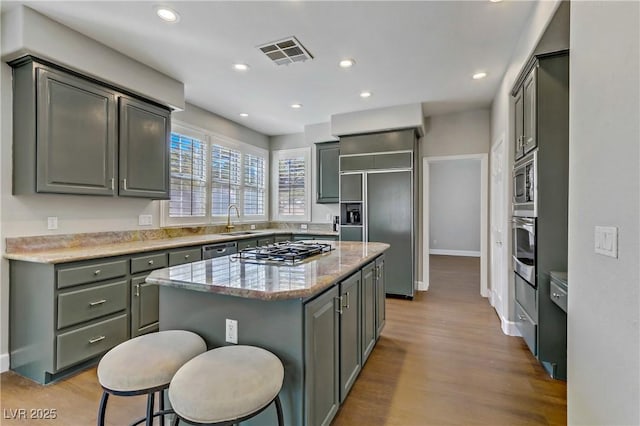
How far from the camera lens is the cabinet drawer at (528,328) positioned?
226 cm

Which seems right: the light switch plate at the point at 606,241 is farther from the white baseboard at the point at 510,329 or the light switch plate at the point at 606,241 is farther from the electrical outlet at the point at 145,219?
the electrical outlet at the point at 145,219

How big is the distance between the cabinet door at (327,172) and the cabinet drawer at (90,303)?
340 cm

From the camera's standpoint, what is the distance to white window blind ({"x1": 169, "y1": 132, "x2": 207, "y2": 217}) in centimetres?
398

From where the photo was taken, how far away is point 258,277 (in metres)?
1.61

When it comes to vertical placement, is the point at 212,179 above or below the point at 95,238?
above

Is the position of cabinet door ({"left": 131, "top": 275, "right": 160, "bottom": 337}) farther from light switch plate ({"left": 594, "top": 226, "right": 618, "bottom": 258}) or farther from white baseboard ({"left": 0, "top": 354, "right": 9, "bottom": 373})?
light switch plate ({"left": 594, "top": 226, "right": 618, "bottom": 258})

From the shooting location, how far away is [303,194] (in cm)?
579

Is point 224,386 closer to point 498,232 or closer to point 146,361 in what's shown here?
point 146,361

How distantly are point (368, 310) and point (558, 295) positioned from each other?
1.30 meters

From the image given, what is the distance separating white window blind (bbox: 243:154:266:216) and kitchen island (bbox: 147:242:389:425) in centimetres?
347

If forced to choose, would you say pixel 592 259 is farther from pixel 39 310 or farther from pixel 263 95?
pixel 263 95

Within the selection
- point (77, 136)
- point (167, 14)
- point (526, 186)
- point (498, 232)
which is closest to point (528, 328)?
point (526, 186)

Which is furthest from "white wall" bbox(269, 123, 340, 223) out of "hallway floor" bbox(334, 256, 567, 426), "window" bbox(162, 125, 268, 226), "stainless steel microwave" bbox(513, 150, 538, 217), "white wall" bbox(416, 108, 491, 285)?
"stainless steel microwave" bbox(513, 150, 538, 217)

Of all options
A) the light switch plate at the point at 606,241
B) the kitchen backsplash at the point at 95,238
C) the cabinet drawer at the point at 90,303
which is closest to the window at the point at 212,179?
the kitchen backsplash at the point at 95,238
